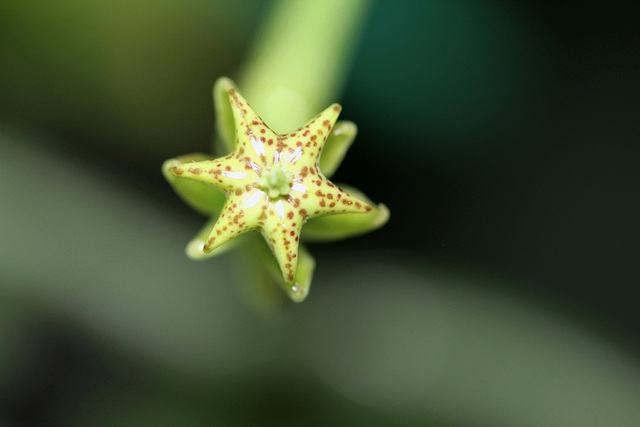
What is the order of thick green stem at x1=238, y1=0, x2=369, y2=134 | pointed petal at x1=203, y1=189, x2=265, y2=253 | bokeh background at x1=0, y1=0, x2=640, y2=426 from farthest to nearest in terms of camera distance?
bokeh background at x1=0, y1=0, x2=640, y2=426, thick green stem at x1=238, y1=0, x2=369, y2=134, pointed petal at x1=203, y1=189, x2=265, y2=253

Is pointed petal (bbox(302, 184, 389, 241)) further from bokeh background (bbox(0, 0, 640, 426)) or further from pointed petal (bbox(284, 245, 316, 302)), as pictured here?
bokeh background (bbox(0, 0, 640, 426))

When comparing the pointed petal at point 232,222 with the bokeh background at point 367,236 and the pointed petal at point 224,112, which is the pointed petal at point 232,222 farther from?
the bokeh background at point 367,236

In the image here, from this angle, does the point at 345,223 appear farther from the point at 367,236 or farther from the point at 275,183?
the point at 367,236

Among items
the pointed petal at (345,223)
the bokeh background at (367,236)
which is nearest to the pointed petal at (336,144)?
the pointed petal at (345,223)

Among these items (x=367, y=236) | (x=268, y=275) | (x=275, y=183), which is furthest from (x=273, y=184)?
(x=367, y=236)

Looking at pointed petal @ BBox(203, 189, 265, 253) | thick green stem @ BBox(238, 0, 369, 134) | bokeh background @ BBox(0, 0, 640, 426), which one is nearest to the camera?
pointed petal @ BBox(203, 189, 265, 253)

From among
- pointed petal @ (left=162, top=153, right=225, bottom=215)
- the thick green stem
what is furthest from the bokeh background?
pointed petal @ (left=162, top=153, right=225, bottom=215)
